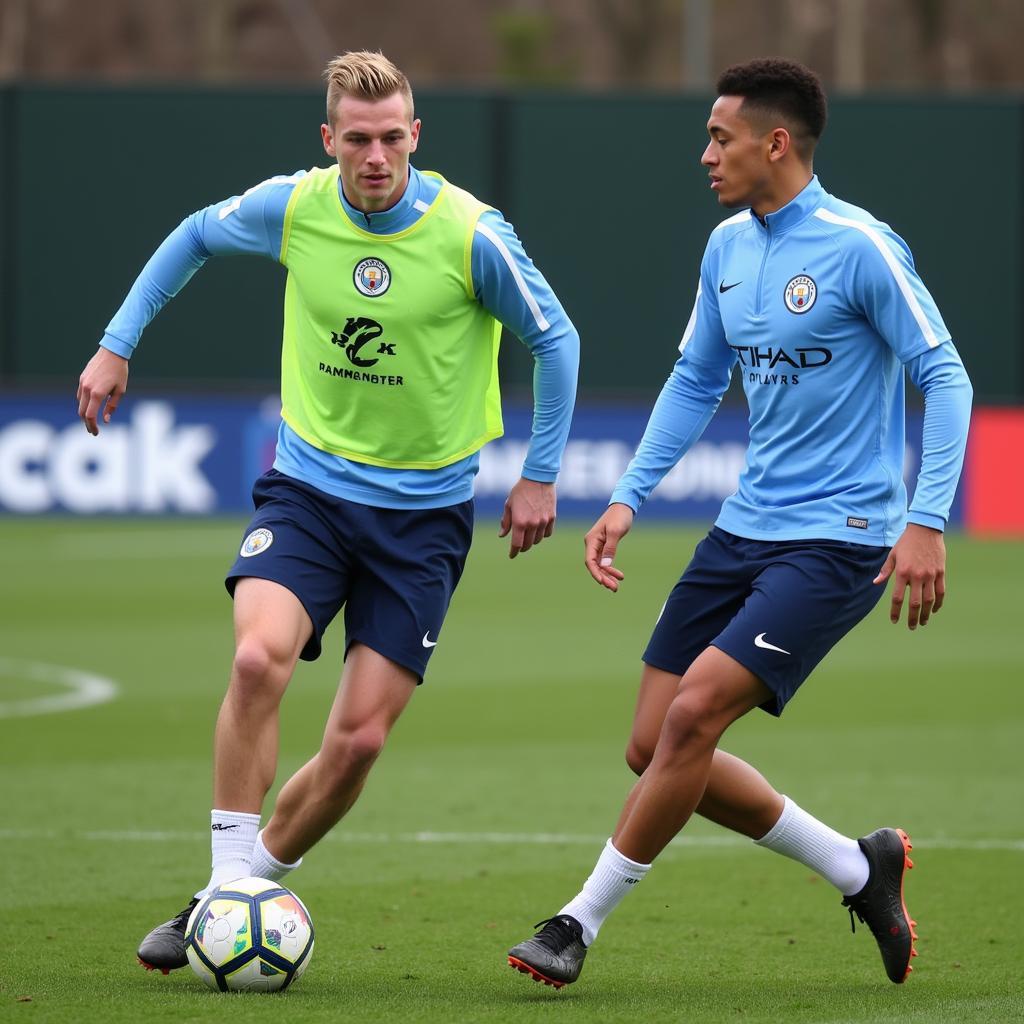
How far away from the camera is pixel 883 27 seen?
198 feet

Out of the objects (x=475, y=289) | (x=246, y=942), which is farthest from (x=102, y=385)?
(x=246, y=942)

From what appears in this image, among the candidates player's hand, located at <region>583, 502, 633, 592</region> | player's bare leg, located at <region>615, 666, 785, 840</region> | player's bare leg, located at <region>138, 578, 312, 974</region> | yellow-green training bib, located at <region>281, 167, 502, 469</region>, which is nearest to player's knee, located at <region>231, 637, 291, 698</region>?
player's bare leg, located at <region>138, 578, 312, 974</region>

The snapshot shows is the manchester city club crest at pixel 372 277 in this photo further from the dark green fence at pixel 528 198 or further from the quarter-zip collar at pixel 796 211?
the dark green fence at pixel 528 198

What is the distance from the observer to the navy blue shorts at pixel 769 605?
215 inches

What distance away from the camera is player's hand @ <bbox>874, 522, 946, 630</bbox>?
5.20m

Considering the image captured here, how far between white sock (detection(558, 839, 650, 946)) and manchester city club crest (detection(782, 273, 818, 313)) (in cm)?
157

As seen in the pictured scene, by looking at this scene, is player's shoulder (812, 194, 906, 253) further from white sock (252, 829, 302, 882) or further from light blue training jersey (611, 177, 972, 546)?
white sock (252, 829, 302, 882)

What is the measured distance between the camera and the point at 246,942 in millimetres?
5324

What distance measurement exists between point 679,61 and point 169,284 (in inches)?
2084

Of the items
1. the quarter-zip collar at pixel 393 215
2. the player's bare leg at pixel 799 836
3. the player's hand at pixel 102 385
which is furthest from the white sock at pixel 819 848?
the player's hand at pixel 102 385

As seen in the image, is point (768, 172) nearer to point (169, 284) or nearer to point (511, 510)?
point (511, 510)

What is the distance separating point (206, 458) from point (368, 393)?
15.9 metres

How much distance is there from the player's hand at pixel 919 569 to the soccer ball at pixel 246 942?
5.86 ft

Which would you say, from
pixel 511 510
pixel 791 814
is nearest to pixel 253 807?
pixel 511 510
